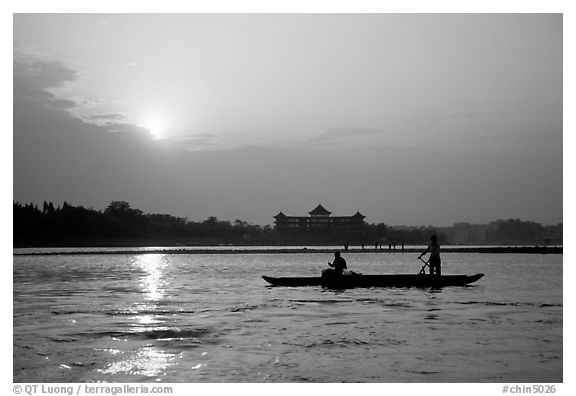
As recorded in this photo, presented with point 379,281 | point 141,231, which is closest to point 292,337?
point 379,281

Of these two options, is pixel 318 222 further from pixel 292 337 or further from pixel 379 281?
pixel 292 337

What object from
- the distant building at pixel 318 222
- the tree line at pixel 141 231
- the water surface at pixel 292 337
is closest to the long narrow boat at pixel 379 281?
the water surface at pixel 292 337

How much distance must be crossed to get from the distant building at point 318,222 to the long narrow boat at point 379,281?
3960 inches

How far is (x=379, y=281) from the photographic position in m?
21.5

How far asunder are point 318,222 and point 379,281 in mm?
103568

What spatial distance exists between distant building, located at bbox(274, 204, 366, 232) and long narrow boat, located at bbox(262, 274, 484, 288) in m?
101

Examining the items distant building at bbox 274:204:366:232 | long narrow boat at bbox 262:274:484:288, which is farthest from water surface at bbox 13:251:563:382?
distant building at bbox 274:204:366:232

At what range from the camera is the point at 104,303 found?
64.5ft

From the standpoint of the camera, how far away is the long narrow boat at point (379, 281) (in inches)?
845

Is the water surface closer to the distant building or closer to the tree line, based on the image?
the tree line

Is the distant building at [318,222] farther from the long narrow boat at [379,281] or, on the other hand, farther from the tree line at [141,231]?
the long narrow boat at [379,281]

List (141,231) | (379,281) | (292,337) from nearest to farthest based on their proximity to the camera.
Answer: (292,337)
(379,281)
(141,231)
